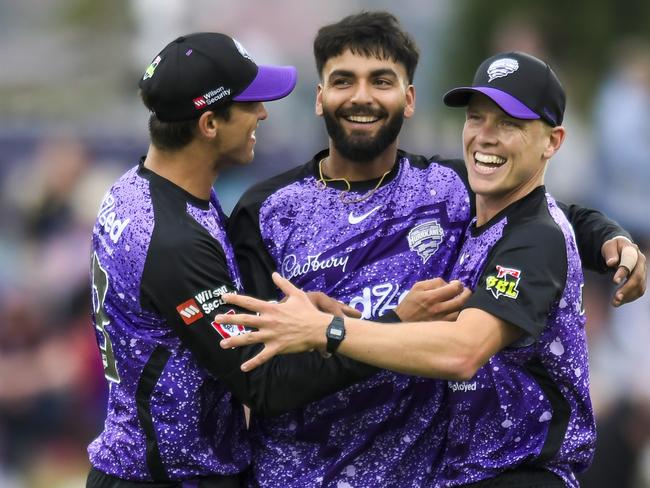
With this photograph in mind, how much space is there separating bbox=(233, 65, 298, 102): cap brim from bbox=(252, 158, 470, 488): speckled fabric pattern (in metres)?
0.52

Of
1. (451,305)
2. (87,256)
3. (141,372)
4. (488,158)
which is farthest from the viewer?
(87,256)

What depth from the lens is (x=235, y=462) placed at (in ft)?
19.3

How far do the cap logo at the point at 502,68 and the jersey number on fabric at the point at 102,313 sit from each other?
1.81 meters

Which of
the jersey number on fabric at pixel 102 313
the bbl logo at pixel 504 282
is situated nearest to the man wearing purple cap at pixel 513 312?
the bbl logo at pixel 504 282

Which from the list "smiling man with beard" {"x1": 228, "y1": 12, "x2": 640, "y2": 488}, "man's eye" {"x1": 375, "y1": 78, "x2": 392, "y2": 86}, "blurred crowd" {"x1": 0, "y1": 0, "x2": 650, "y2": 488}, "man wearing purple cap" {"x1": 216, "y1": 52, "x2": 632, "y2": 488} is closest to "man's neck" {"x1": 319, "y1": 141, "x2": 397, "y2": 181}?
"smiling man with beard" {"x1": 228, "y1": 12, "x2": 640, "y2": 488}

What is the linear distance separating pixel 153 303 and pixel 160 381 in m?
0.34

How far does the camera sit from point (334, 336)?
16.8 feet

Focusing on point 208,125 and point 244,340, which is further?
point 208,125

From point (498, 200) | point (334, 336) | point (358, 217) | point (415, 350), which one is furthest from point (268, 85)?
point (415, 350)

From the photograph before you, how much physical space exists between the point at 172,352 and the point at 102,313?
385mm

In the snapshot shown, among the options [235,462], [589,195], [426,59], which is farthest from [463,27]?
[235,462]

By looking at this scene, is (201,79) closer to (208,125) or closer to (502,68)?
(208,125)

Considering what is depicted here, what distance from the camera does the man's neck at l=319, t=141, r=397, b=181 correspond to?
240 inches

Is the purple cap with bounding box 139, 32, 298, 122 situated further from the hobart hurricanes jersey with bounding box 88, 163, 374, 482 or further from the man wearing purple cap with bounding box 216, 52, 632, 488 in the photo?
the man wearing purple cap with bounding box 216, 52, 632, 488
